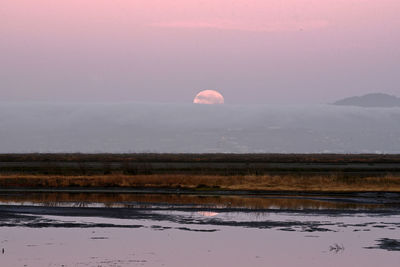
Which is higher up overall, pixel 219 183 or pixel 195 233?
pixel 219 183

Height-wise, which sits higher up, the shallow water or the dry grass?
the dry grass

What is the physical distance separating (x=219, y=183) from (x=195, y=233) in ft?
96.2

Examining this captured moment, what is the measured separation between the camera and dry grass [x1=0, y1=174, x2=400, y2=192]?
2155 inches

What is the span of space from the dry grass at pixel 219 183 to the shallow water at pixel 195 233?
11811 mm

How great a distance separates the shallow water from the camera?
22.7 meters

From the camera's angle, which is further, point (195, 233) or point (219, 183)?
point (219, 183)

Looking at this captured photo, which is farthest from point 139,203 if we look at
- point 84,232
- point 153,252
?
point 153,252

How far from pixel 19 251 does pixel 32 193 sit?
27.2m

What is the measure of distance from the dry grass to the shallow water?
1181 cm

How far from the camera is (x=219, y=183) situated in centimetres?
5781

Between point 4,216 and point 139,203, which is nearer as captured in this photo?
point 4,216

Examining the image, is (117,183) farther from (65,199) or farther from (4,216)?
(4,216)

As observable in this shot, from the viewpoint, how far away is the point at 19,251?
23.6 m

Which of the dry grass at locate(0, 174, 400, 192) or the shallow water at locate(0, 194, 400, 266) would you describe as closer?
the shallow water at locate(0, 194, 400, 266)
